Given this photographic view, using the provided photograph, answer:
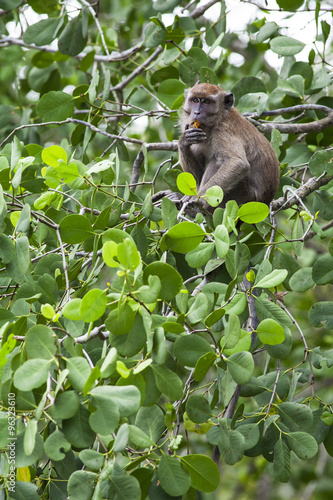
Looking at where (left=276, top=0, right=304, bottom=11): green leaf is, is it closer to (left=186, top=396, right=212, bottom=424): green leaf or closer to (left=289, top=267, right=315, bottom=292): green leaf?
(left=289, top=267, right=315, bottom=292): green leaf

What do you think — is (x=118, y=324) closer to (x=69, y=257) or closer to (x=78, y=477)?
(x=78, y=477)

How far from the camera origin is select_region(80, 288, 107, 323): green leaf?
1998 millimetres

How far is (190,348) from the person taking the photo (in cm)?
236

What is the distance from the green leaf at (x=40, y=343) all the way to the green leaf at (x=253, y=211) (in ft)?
4.25

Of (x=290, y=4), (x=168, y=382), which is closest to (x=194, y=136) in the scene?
(x=290, y=4)

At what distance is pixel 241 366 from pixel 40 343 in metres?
0.90

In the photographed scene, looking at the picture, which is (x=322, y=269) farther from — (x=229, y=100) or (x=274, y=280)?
(x=229, y=100)

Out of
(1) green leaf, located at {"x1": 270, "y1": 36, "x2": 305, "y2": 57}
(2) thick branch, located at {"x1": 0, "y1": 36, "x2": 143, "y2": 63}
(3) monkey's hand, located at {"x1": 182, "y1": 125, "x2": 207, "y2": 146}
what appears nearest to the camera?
(1) green leaf, located at {"x1": 270, "y1": 36, "x2": 305, "y2": 57}

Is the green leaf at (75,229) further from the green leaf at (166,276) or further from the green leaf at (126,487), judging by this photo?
the green leaf at (126,487)

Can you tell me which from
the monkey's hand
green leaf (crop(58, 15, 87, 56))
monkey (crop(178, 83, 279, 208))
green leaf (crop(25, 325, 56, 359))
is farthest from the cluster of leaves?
monkey (crop(178, 83, 279, 208))

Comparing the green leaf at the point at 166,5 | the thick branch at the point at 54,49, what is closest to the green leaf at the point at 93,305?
the green leaf at the point at 166,5

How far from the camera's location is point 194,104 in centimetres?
540

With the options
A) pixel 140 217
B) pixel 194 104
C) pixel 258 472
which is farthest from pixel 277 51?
pixel 258 472

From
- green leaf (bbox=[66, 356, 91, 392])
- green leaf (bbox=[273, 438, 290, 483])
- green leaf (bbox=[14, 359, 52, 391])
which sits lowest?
green leaf (bbox=[273, 438, 290, 483])
